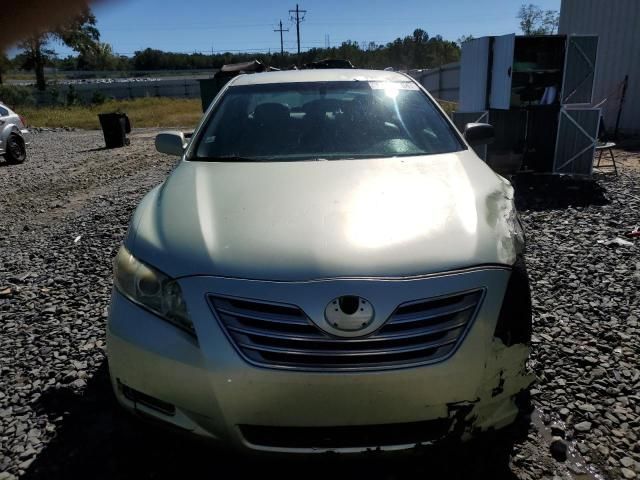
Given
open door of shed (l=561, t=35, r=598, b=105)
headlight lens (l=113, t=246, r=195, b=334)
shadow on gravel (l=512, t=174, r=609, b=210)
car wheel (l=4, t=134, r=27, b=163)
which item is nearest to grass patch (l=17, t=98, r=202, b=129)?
car wheel (l=4, t=134, r=27, b=163)

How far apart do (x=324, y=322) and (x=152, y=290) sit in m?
0.69

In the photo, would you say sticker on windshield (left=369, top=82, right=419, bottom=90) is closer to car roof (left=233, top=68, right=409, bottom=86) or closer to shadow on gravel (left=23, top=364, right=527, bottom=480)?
car roof (left=233, top=68, right=409, bottom=86)

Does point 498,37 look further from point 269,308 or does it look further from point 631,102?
point 269,308

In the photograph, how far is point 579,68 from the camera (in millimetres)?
8758

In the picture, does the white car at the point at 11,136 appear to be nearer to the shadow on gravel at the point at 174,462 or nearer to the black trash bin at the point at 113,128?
the black trash bin at the point at 113,128

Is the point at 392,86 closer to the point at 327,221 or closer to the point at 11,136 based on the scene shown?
the point at 327,221

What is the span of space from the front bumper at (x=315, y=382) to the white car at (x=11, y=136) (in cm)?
1254

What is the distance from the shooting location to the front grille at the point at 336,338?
1788 millimetres

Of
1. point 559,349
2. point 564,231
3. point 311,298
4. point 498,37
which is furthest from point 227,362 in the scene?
point 498,37

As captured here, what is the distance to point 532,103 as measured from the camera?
8953mm

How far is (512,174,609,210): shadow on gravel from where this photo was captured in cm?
691

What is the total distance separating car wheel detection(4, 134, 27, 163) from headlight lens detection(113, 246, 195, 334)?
12.4m

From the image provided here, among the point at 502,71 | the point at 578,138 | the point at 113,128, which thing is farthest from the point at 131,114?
the point at 578,138

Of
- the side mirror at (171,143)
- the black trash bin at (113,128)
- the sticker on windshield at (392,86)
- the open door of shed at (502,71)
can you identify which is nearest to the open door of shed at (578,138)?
the open door of shed at (502,71)
